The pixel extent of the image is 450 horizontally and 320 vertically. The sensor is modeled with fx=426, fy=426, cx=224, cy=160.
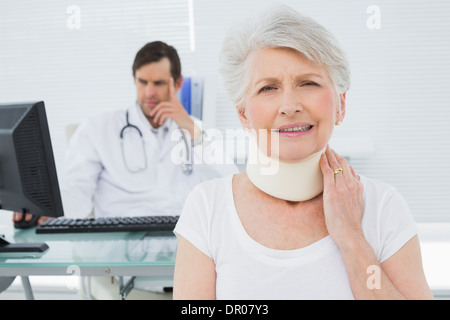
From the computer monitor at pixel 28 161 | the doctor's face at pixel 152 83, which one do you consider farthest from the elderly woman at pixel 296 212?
the doctor's face at pixel 152 83

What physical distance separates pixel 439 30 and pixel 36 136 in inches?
100

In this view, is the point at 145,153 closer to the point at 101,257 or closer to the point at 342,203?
the point at 101,257

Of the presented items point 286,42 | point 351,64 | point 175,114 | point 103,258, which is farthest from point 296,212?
point 351,64

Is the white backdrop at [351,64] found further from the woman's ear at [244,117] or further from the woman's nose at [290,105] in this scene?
the woman's nose at [290,105]

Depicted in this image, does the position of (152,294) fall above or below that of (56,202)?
below

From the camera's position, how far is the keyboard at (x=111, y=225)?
131 centimetres

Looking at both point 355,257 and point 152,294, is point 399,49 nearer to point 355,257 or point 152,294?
point 152,294

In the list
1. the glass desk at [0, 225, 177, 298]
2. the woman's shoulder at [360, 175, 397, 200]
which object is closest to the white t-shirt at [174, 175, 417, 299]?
the woman's shoulder at [360, 175, 397, 200]

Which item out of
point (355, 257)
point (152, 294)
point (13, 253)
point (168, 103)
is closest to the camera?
point (355, 257)

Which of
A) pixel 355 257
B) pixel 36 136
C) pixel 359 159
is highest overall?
pixel 36 136

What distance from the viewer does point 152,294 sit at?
159 cm

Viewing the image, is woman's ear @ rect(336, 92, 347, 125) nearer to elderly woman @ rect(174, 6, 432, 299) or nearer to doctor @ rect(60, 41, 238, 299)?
elderly woman @ rect(174, 6, 432, 299)

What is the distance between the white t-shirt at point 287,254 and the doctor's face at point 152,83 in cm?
141
